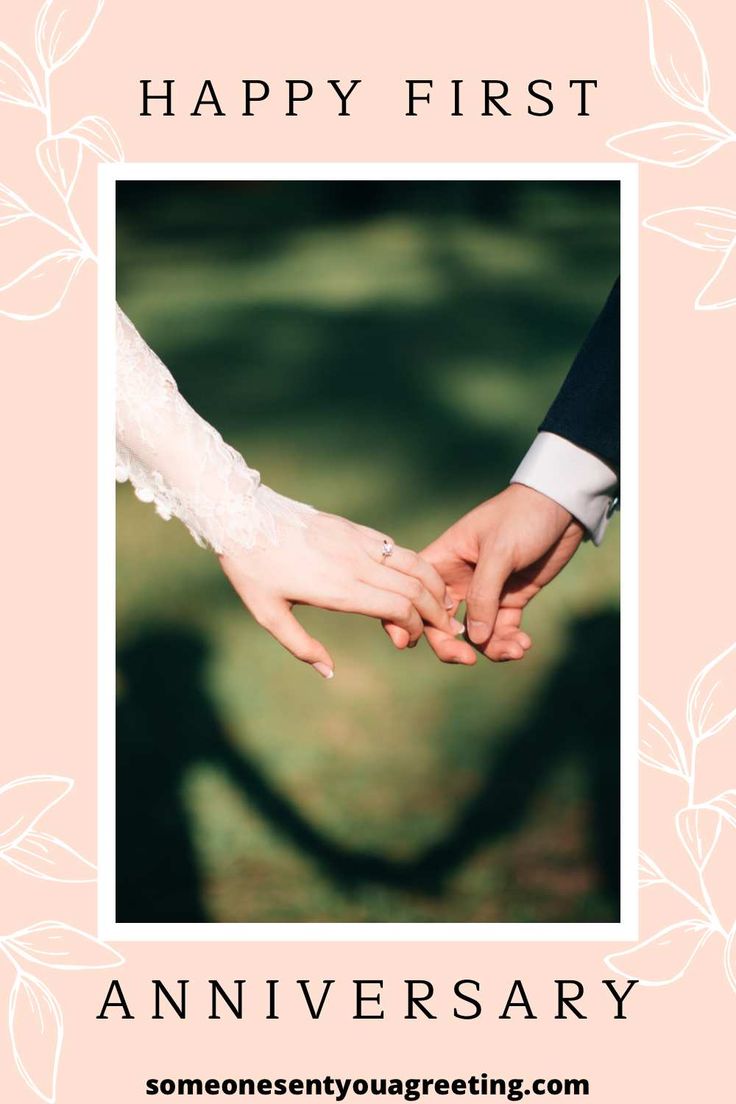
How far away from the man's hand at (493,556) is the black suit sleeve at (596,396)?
0.33 ft

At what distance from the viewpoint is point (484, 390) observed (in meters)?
2.57

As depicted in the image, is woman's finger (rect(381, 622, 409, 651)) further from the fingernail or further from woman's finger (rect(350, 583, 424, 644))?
the fingernail

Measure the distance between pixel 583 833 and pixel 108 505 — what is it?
95 centimetres

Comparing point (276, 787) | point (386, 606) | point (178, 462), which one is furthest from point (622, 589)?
point (276, 787)

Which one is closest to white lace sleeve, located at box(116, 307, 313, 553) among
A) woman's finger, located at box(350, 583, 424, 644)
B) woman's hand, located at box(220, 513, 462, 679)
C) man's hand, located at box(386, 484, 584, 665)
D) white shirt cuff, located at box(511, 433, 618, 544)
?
woman's hand, located at box(220, 513, 462, 679)

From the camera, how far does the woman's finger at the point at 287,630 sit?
5.12 ft

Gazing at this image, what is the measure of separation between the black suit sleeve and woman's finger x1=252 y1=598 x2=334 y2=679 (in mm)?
483

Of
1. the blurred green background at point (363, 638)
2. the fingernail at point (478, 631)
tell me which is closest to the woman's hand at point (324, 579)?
the fingernail at point (478, 631)

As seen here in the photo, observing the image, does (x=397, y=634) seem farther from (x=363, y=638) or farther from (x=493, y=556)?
(x=363, y=638)

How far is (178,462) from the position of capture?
5.09 feet

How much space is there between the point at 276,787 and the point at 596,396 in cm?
76

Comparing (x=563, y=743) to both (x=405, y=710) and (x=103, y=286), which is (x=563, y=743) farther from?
(x=103, y=286)

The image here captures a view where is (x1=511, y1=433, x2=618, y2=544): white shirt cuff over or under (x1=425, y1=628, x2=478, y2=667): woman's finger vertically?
over

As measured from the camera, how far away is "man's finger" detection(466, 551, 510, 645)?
1.75 meters
